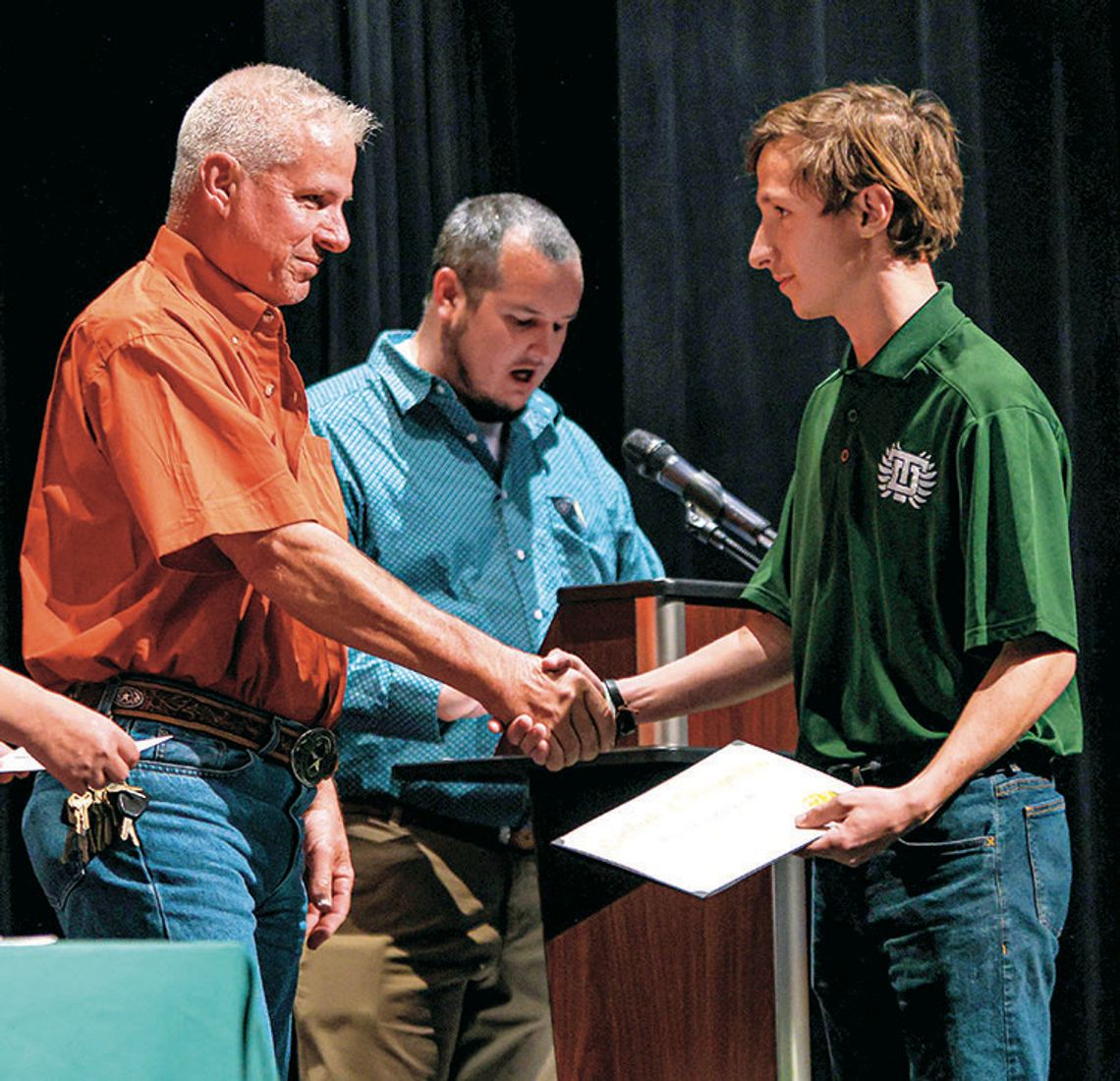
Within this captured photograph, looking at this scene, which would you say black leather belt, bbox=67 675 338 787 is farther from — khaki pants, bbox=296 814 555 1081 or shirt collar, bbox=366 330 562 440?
shirt collar, bbox=366 330 562 440

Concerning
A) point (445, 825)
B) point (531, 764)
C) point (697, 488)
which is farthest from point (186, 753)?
point (697, 488)

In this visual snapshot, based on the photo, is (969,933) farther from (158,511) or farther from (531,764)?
(158,511)

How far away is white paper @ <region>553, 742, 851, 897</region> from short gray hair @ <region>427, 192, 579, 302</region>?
132 cm

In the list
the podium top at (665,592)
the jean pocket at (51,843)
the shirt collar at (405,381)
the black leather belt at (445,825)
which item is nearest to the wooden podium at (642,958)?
the podium top at (665,592)

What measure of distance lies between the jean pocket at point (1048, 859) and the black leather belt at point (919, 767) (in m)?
0.04

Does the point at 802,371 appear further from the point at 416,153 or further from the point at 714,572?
the point at 416,153

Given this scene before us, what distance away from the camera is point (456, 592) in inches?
107

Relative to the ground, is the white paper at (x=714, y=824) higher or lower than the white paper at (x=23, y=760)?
lower

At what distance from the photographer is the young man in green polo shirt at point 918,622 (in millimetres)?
1717

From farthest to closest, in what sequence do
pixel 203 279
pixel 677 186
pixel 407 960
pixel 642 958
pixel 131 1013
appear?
pixel 677 186 → pixel 407 960 → pixel 642 958 → pixel 203 279 → pixel 131 1013

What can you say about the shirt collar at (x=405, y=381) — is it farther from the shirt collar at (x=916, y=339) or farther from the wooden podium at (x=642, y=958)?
the shirt collar at (x=916, y=339)

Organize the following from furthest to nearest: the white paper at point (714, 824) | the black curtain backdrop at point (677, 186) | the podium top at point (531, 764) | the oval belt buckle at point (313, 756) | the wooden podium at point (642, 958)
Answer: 1. the black curtain backdrop at point (677, 186)
2. the wooden podium at point (642, 958)
3. the podium top at point (531, 764)
4. the oval belt buckle at point (313, 756)
5. the white paper at point (714, 824)

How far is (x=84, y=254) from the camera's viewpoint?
2982mm

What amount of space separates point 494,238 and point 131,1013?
84.7 inches
